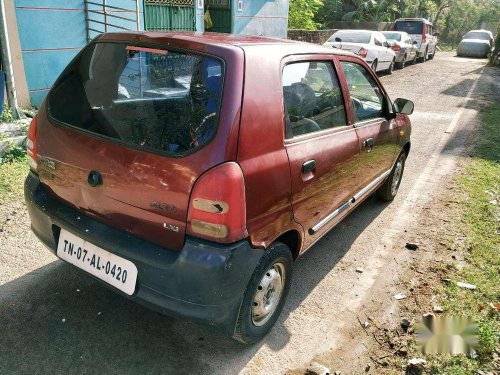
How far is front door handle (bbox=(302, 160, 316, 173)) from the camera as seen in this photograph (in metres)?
2.64

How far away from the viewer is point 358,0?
2900 centimetres

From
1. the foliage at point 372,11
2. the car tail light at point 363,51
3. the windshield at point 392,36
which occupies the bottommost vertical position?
the car tail light at point 363,51

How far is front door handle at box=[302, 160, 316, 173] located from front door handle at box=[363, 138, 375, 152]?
39.2 inches

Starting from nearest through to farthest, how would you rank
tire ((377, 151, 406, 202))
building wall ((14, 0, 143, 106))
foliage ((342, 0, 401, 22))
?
tire ((377, 151, 406, 202))
building wall ((14, 0, 143, 106))
foliage ((342, 0, 401, 22))

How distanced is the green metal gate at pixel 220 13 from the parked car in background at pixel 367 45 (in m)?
3.16

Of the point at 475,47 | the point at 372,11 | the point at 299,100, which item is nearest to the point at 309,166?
the point at 299,100

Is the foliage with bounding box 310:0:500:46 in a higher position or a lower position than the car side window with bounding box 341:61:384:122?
higher

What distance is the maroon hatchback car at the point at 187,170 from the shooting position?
2.14m

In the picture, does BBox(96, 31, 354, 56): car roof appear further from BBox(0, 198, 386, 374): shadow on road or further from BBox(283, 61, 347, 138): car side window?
BBox(0, 198, 386, 374): shadow on road

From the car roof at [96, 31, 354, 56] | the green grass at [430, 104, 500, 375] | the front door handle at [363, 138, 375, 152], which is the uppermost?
the car roof at [96, 31, 354, 56]

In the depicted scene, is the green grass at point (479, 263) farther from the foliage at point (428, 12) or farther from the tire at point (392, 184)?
the foliage at point (428, 12)

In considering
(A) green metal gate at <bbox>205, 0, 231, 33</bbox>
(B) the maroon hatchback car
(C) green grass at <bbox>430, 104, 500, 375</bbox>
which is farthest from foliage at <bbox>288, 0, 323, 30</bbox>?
(B) the maroon hatchback car

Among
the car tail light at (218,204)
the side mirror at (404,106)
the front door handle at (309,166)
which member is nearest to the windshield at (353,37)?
the side mirror at (404,106)

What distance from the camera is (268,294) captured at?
2689mm
